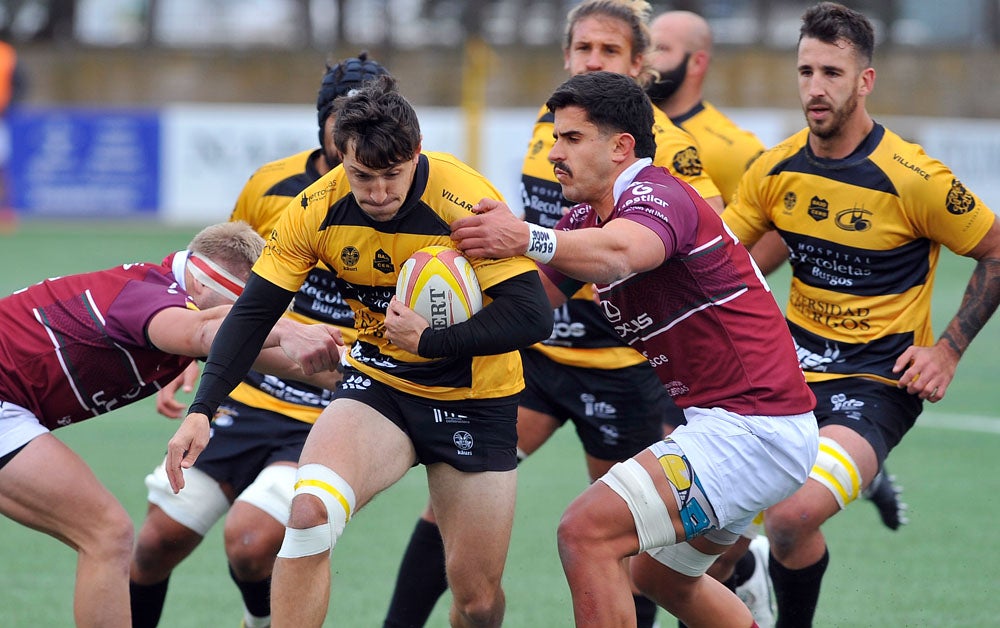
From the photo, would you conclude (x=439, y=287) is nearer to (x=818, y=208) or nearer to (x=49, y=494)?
(x=49, y=494)

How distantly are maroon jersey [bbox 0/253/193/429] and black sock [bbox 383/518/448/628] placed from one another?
1.30 meters

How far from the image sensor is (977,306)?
5418 millimetres

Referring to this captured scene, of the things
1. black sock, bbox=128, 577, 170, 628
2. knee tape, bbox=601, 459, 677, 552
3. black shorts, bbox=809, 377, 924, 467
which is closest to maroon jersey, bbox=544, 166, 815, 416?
knee tape, bbox=601, 459, 677, 552

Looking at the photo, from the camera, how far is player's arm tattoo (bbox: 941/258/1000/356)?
537cm

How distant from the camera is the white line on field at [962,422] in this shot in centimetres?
966

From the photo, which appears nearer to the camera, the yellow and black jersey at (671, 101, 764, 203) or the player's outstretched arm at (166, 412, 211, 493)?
the player's outstretched arm at (166, 412, 211, 493)

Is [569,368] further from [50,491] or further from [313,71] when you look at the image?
[313,71]

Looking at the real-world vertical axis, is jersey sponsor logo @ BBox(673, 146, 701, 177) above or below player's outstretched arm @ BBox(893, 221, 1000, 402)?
above

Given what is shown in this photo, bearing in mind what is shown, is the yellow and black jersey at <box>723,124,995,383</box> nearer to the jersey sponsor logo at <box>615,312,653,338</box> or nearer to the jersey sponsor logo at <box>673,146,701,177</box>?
the jersey sponsor logo at <box>673,146,701,177</box>

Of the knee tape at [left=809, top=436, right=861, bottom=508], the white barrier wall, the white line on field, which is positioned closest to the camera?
the knee tape at [left=809, top=436, right=861, bottom=508]

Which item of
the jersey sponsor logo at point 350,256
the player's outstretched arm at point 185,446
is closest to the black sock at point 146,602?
the player's outstretched arm at point 185,446

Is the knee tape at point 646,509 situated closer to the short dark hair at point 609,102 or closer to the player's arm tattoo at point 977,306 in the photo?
the short dark hair at point 609,102

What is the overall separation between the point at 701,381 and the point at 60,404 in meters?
2.25

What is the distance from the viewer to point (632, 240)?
414 centimetres
